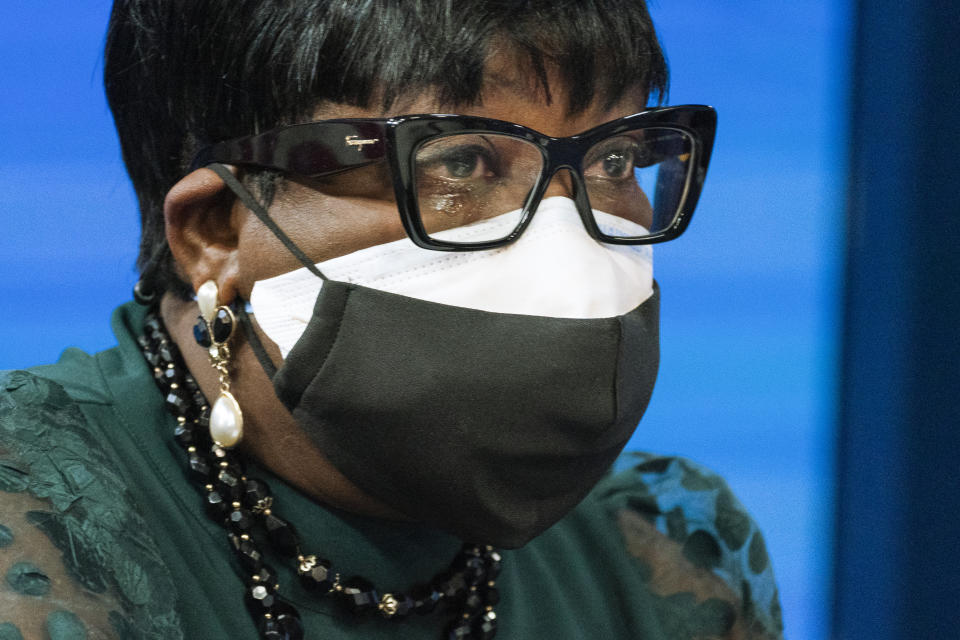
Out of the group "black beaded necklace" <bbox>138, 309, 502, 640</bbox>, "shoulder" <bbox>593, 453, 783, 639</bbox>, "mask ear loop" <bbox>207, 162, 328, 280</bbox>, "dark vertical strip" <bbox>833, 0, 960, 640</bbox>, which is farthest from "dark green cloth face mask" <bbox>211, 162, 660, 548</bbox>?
"dark vertical strip" <bbox>833, 0, 960, 640</bbox>

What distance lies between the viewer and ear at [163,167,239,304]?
3.50ft

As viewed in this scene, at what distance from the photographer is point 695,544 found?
4.68 feet

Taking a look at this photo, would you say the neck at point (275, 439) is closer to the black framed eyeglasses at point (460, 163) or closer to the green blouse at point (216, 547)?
the green blouse at point (216, 547)

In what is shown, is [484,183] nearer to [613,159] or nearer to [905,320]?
[613,159]

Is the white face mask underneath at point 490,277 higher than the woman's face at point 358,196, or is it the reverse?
the woman's face at point 358,196

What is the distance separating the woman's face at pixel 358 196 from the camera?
1.00m

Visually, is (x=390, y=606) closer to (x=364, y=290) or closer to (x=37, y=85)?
(x=364, y=290)

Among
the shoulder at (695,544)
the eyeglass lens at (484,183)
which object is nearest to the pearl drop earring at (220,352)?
the eyeglass lens at (484,183)

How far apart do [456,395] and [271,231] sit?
0.23m

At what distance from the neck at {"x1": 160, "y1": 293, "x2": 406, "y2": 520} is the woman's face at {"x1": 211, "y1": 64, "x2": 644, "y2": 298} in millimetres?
95

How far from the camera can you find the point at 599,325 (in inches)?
38.8

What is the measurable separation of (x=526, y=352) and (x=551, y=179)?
16 cm

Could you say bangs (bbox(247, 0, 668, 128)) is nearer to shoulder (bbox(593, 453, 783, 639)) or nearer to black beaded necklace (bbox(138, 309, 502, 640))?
black beaded necklace (bbox(138, 309, 502, 640))

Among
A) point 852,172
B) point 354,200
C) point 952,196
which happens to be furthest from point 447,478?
point 852,172
